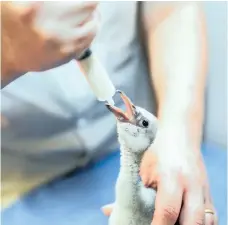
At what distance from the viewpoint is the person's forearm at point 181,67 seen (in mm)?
449

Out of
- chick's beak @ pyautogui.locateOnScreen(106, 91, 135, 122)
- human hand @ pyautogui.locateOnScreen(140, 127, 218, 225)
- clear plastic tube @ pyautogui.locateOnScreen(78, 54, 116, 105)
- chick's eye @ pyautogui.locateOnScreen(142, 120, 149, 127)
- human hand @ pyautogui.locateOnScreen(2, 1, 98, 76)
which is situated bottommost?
human hand @ pyautogui.locateOnScreen(140, 127, 218, 225)

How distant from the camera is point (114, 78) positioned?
0.42m

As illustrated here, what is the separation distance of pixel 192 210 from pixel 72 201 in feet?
0.34

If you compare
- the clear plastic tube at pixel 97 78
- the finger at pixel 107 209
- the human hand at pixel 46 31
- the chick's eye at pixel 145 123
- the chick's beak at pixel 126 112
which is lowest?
the finger at pixel 107 209

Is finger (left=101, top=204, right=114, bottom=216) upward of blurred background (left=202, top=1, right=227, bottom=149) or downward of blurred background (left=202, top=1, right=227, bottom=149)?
downward

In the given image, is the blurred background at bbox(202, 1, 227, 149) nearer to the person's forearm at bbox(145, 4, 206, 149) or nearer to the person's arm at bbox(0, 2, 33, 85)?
the person's forearm at bbox(145, 4, 206, 149)

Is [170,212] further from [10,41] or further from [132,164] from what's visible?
[10,41]

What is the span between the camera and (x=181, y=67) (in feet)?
1.49

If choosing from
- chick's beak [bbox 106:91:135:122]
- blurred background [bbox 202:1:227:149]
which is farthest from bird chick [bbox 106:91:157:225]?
blurred background [bbox 202:1:227:149]

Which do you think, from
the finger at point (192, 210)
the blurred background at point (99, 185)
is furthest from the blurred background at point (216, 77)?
the finger at point (192, 210)

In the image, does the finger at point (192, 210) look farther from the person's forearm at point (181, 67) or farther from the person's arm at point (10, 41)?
the person's arm at point (10, 41)

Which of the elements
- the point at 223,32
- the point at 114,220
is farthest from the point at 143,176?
the point at 223,32

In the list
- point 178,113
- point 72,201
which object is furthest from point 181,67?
point 72,201

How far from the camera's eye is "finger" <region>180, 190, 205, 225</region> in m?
0.42
